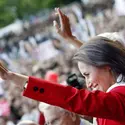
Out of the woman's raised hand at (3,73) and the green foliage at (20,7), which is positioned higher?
the woman's raised hand at (3,73)

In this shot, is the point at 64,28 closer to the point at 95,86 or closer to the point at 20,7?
the point at 95,86

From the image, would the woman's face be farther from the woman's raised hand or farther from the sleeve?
the woman's raised hand

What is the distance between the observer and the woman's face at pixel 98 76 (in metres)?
1.31

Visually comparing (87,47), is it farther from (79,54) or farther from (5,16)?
(5,16)

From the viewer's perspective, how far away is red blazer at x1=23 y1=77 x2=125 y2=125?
1.21 metres

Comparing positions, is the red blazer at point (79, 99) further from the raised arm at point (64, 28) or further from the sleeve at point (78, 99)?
the raised arm at point (64, 28)

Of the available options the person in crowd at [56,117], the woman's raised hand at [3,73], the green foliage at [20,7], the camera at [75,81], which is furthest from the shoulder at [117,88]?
the green foliage at [20,7]

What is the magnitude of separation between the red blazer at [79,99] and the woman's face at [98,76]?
3.5 inches

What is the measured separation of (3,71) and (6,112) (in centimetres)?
315

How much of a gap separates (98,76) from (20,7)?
3020mm

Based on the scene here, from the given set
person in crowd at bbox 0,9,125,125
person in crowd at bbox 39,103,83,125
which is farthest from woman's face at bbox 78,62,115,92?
person in crowd at bbox 39,103,83,125

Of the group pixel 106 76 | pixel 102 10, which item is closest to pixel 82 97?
pixel 106 76

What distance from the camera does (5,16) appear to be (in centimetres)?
426

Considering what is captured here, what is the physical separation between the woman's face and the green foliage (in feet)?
9.61
